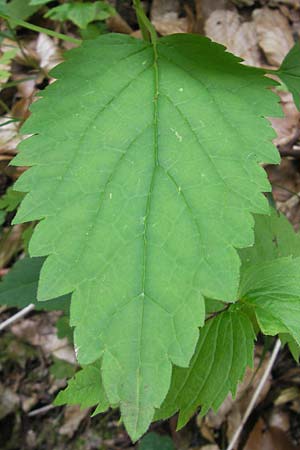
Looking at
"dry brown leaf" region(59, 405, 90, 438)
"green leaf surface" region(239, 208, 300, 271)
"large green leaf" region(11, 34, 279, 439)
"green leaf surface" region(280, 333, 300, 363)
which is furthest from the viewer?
"dry brown leaf" region(59, 405, 90, 438)

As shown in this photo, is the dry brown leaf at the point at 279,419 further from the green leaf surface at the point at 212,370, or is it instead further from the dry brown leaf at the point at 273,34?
the dry brown leaf at the point at 273,34

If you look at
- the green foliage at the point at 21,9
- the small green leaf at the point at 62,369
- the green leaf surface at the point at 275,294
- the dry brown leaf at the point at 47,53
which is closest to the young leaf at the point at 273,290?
the green leaf surface at the point at 275,294

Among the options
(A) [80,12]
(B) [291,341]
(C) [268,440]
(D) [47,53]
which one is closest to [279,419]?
(C) [268,440]

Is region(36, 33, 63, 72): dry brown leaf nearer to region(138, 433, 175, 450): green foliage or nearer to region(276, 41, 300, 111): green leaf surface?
region(276, 41, 300, 111): green leaf surface

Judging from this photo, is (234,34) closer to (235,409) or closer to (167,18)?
Result: (167,18)

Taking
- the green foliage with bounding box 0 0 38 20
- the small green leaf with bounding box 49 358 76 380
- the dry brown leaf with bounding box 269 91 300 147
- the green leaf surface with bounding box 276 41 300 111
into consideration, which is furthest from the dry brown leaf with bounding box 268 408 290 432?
the green foliage with bounding box 0 0 38 20
